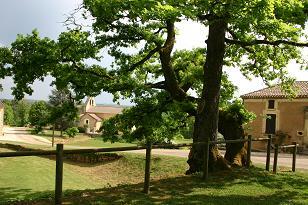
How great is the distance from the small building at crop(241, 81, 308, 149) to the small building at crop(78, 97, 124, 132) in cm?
4770

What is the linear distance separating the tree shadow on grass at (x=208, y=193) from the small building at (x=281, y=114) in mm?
24156

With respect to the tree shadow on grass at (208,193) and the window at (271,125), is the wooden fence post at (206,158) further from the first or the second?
the window at (271,125)

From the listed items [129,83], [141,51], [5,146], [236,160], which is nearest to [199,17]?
[129,83]

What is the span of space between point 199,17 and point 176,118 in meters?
7.09

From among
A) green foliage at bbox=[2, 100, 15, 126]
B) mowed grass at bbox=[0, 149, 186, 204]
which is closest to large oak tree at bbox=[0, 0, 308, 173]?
mowed grass at bbox=[0, 149, 186, 204]

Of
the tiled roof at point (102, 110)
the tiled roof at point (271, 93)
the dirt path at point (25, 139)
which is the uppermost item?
the tiled roof at point (271, 93)

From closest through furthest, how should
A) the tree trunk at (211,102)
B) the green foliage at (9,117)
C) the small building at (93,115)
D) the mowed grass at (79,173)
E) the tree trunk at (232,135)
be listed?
the tree trunk at (211,102), the tree trunk at (232,135), the mowed grass at (79,173), the green foliage at (9,117), the small building at (93,115)

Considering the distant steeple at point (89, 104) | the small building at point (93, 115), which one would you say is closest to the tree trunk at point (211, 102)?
the small building at point (93, 115)

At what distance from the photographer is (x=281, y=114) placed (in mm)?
38875

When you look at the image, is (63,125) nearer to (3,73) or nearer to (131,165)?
(131,165)

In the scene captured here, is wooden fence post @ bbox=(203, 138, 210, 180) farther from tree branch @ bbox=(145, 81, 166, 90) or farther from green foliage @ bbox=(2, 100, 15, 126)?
green foliage @ bbox=(2, 100, 15, 126)

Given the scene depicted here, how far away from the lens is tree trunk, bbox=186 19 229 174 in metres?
14.5

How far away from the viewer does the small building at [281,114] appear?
37219 mm

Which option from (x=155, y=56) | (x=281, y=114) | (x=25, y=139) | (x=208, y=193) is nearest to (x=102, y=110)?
(x=25, y=139)
